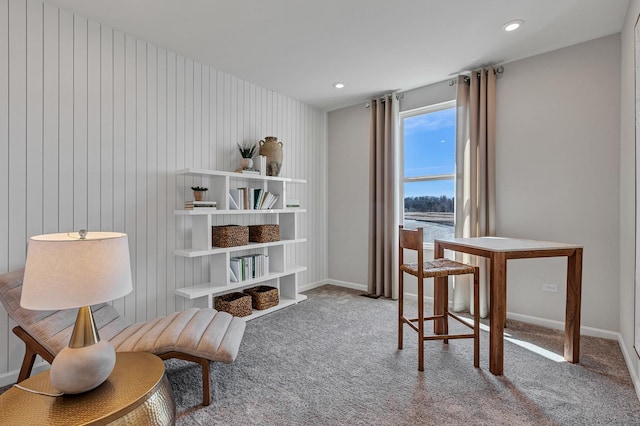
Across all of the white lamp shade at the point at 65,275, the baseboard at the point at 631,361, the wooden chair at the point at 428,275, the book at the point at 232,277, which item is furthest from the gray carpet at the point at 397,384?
the white lamp shade at the point at 65,275

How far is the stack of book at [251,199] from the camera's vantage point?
121 inches

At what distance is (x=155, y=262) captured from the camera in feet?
8.85

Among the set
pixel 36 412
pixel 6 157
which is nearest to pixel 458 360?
pixel 36 412

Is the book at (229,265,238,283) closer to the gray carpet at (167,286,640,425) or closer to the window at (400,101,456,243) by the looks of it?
the gray carpet at (167,286,640,425)

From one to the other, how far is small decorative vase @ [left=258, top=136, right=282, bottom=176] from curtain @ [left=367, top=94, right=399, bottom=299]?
3.94 feet

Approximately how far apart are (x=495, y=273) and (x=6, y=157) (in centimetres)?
325

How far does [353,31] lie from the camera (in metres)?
2.48

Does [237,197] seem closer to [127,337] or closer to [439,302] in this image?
[127,337]

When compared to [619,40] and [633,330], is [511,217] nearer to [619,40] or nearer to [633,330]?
[633,330]

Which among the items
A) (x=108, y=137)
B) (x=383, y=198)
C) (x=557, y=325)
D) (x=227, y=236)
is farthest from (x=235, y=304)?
(x=557, y=325)

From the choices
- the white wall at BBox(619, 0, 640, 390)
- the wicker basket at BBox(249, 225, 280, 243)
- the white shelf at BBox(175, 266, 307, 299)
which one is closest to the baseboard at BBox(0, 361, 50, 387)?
the white shelf at BBox(175, 266, 307, 299)

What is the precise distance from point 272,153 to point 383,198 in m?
1.47

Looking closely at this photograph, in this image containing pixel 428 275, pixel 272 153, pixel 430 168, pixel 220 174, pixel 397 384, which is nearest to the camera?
pixel 397 384

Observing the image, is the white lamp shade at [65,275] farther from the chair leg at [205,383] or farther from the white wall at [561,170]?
the white wall at [561,170]
